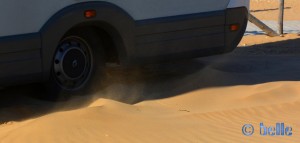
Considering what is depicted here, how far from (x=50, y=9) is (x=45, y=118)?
1270 millimetres

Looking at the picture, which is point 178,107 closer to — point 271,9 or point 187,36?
point 187,36

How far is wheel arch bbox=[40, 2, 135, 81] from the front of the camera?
7137 millimetres

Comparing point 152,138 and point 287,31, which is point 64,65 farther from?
point 287,31

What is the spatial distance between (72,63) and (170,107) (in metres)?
1.28

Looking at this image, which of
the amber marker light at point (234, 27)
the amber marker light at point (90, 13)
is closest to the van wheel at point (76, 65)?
the amber marker light at point (90, 13)

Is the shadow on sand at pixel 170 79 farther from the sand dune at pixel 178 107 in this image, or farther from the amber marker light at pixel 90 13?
the amber marker light at pixel 90 13

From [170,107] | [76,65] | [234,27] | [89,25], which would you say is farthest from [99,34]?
[234,27]

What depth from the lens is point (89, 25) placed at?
771 centimetres

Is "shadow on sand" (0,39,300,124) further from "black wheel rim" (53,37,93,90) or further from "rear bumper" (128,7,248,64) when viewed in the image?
"rear bumper" (128,7,248,64)

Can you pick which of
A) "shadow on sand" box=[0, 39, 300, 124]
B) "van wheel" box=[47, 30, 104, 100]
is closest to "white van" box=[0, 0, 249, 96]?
"van wheel" box=[47, 30, 104, 100]

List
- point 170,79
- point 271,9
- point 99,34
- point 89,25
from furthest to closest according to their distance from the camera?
1. point 271,9
2. point 170,79
3. point 99,34
4. point 89,25

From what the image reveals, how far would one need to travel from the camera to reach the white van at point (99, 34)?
22.6 feet

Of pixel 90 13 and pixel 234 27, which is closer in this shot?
pixel 90 13

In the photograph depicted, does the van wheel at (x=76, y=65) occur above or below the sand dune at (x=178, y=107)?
above
